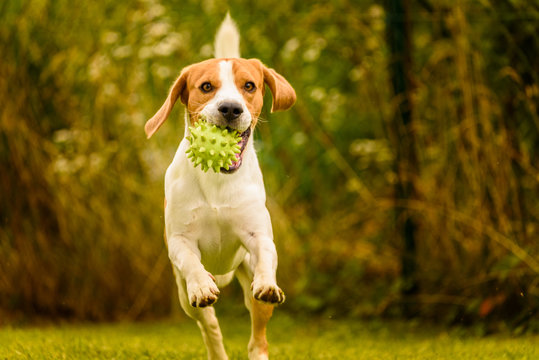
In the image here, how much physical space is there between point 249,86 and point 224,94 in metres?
0.18

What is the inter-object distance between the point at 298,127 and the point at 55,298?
2441mm

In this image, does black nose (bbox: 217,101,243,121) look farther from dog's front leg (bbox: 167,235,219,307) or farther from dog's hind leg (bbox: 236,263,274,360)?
dog's hind leg (bbox: 236,263,274,360)

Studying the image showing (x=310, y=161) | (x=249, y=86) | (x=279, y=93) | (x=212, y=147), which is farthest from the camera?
(x=310, y=161)

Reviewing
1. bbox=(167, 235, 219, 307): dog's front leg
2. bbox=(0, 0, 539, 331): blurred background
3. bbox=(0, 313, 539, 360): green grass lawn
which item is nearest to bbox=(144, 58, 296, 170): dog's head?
bbox=(167, 235, 219, 307): dog's front leg

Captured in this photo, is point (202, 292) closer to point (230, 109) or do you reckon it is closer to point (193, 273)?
point (193, 273)

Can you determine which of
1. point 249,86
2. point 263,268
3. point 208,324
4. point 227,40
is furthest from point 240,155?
point 208,324

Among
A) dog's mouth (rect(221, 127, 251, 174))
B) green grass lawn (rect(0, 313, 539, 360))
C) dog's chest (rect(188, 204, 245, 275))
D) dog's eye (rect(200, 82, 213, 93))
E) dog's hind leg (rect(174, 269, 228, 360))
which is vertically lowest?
green grass lawn (rect(0, 313, 539, 360))

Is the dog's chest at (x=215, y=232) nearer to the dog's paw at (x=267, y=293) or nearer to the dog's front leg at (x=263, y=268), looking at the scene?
the dog's front leg at (x=263, y=268)

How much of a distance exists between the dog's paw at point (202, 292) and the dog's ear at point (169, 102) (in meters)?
0.65

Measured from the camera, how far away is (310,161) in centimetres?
705

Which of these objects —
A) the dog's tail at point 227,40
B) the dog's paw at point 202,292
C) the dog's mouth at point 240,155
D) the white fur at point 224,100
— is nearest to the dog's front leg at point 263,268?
the dog's paw at point 202,292

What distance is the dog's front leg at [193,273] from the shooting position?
304cm

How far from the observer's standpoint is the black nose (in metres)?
3.21

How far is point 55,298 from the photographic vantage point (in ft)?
20.8
